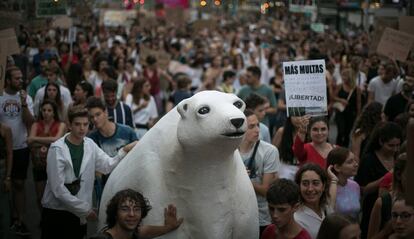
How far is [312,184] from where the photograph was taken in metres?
6.11

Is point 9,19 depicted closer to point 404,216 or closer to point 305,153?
point 305,153

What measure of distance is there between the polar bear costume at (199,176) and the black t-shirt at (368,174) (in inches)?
59.0

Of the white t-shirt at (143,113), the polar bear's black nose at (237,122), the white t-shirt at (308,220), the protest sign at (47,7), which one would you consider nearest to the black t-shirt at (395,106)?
the white t-shirt at (143,113)

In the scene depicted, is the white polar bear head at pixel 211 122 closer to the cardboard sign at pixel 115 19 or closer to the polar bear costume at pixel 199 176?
the polar bear costume at pixel 199 176

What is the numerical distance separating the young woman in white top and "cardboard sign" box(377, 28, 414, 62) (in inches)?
168

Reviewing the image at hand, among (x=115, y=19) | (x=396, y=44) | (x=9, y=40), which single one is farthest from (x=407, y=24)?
(x=115, y=19)

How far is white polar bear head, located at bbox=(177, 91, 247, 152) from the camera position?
18.4 feet

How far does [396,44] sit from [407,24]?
0.74m

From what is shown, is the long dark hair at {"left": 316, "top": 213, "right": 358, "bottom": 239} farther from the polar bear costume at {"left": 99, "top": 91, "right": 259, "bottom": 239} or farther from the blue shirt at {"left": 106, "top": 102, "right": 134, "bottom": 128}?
the blue shirt at {"left": 106, "top": 102, "right": 134, "bottom": 128}

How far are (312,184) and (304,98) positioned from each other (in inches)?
71.4

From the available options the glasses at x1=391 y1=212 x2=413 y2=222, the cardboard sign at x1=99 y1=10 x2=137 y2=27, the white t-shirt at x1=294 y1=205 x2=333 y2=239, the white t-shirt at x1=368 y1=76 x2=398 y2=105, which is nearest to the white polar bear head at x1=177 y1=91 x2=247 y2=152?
the white t-shirt at x1=294 y1=205 x2=333 y2=239

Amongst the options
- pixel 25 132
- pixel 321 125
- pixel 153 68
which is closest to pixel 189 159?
pixel 321 125

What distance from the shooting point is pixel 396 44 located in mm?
10438

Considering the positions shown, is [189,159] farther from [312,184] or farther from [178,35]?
[178,35]
